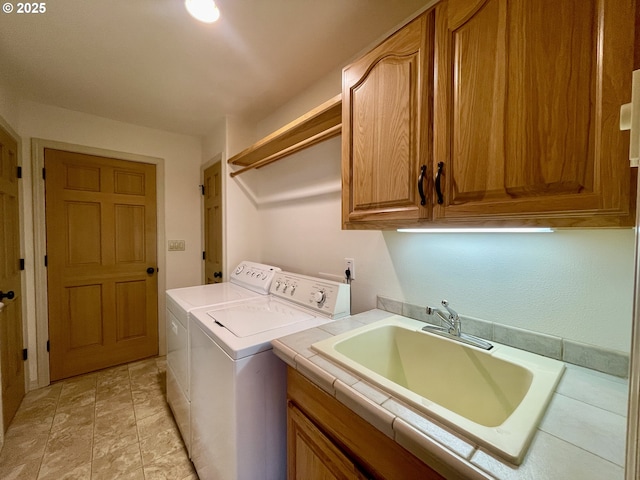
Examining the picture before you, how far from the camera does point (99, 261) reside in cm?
248

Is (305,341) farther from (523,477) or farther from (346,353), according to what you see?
(523,477)

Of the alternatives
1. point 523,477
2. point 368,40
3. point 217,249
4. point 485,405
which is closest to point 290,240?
point 217,249

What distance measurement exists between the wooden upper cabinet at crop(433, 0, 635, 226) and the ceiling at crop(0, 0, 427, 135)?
72 centimetres

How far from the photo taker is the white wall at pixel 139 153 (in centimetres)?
214

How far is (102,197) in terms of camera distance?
8.11 ft

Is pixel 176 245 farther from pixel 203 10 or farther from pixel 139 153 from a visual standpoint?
pixel 203 10

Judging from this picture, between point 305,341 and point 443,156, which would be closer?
point 443,156

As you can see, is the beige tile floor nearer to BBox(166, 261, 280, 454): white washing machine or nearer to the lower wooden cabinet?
BBox(166, 261, 280, 454): white washing machine

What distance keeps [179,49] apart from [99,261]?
2046 millimetres

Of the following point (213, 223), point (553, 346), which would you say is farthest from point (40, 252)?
point (553, 346)

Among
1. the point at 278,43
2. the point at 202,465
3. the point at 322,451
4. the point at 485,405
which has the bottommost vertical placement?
the point at 202,465

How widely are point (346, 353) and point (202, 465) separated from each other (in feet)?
3.45

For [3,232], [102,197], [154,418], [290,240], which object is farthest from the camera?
[102,197]

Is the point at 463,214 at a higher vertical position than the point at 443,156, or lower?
lower
